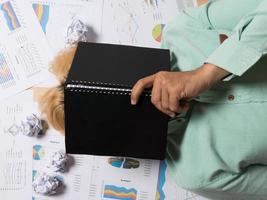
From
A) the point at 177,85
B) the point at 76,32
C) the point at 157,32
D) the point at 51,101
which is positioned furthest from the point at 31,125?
the point at 177,85

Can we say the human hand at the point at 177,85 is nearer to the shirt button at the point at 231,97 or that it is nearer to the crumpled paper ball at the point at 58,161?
the shirt button at the point at 231,97

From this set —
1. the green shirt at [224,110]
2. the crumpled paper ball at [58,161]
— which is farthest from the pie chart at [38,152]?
the green shirt at [224,110]

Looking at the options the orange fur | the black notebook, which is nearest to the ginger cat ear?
the orange fur

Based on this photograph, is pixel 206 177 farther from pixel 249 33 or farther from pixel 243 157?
pixel 249 33

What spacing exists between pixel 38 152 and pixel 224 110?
0.59 meters

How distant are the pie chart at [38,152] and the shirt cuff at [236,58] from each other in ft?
2.08

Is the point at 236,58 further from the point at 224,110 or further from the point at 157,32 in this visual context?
the point at 157,32

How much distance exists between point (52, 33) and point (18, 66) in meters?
0.13

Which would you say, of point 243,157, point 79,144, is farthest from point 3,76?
point 243,157

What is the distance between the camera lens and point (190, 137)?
0.76 m

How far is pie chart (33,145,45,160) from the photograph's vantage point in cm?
109

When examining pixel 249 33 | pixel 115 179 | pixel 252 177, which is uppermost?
pixel 249 33

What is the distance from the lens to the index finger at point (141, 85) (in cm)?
67

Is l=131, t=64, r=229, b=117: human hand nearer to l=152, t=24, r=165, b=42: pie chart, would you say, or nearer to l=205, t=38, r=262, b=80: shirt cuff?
l=205, t=38, r=262, b=80: shirt cuff
